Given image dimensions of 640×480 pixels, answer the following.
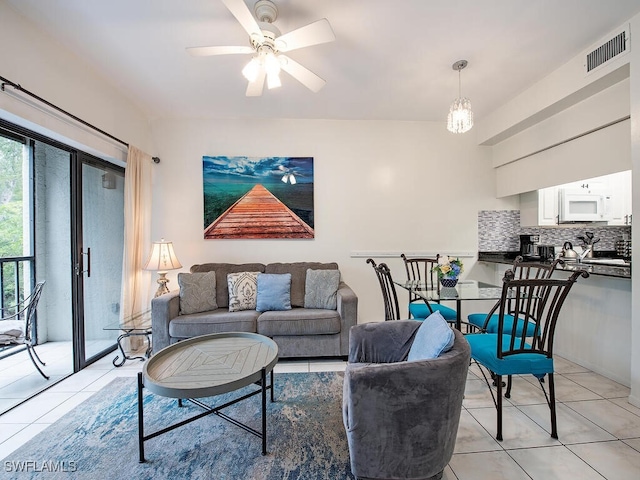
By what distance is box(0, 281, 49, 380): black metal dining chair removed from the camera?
6.97ft

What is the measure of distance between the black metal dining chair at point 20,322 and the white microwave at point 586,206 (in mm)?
5219

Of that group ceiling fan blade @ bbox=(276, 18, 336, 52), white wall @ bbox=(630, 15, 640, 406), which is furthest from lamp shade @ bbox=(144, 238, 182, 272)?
white wall @ bbox=(630, 15, 640, 406)

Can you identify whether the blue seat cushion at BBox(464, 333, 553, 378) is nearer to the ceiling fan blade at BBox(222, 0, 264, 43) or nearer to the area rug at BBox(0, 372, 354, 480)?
the area rug at BBox(0, 372, 354, 480)

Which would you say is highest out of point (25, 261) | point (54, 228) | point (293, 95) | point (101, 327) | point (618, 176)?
point (293, 95)

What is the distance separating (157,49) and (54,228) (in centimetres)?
184

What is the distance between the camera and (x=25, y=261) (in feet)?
7.87

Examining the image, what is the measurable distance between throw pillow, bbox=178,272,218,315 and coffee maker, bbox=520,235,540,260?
3.72 metres

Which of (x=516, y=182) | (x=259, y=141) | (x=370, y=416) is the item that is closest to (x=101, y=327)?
(x=259, y=141)

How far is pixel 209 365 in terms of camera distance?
5.64 feet

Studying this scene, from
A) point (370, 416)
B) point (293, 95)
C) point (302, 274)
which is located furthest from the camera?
point (302, 274)

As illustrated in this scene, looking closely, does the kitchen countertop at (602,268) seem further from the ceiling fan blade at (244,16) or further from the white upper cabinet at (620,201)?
the ceiling fan blade at (244,16)

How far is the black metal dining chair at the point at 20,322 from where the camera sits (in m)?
2.12

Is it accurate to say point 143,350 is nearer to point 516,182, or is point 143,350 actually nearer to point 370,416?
point 370,416

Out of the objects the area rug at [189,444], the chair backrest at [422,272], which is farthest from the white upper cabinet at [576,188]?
the area rug at [189,444]
